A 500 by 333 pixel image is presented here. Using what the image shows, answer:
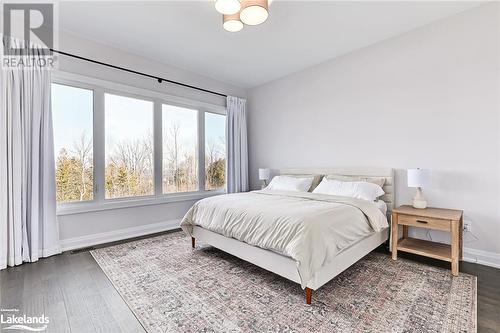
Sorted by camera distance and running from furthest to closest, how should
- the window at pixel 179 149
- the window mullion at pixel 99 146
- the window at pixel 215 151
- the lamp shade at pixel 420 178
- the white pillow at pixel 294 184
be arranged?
the window at pixel 215 151, the window at pixel 179 149, the white pillow at pixel 294 184, the window mullion at pixel 99 146, the lamp shade at pixel 420 178

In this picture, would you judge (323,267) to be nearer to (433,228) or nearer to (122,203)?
(433,228)

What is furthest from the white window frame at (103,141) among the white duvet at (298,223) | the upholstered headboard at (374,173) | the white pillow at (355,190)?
the white pillow at (355,190)

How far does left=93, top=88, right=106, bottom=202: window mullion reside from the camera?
3.32 meters

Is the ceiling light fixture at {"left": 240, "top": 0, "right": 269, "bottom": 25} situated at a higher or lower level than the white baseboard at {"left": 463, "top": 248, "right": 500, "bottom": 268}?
higher

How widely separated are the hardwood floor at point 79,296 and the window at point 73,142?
3.09 ft

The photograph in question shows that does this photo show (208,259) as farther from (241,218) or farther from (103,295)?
(103,295)

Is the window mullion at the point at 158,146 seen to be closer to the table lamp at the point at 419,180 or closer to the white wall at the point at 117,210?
the white wall at the point at 117,210

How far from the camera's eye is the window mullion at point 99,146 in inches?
131

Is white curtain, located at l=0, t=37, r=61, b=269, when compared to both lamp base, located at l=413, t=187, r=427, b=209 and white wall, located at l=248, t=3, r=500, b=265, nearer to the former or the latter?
white wall, located at l=248, t=3, r=500, b=265

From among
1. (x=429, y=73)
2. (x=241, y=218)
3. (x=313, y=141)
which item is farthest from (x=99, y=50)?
(x=429, y=73)

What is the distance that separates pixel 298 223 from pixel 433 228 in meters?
1.60

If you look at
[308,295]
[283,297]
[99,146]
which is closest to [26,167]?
[99,146]

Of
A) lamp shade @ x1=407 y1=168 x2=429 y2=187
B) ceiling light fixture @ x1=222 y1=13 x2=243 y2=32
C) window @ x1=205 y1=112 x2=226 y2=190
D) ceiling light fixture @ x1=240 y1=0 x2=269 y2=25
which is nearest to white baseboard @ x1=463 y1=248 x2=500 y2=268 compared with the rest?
lamp shade @ x1=407 y1=168 x2=429 y2=187

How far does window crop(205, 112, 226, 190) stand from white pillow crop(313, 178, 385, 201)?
230cm
